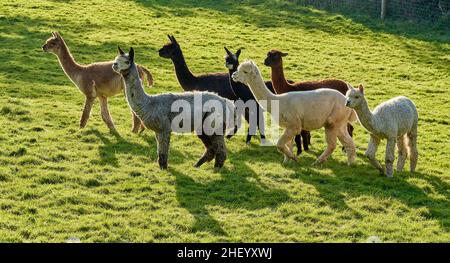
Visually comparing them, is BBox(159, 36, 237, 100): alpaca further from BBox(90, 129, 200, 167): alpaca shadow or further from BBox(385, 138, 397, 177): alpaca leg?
BBox(385, 138, 397, 177): alpaca leg

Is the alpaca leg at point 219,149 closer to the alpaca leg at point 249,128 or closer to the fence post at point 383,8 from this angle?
the alpaca leg at point 249,128

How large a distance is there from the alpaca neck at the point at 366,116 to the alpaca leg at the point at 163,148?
9.14ft

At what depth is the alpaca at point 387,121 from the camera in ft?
34.6

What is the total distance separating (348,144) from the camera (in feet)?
38.2

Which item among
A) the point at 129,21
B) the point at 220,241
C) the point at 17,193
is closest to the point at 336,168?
the point at 220,241

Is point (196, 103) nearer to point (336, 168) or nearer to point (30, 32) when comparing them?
point (336, 168)

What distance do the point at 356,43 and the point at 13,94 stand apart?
1131cm

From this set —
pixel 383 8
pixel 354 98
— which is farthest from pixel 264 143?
pixel 383 8

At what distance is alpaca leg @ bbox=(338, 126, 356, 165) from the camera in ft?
37.8

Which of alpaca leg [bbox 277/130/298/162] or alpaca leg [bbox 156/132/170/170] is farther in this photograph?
alpaca leg [bbox 277/130/298/162]

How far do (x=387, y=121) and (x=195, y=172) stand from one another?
9.59ft

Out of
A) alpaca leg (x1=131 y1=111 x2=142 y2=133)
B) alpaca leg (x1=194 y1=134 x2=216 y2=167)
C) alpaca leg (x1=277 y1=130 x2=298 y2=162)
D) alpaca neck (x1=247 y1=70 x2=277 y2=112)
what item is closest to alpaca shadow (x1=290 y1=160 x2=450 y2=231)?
alpaca leg (x1=277 y1=130 x2=298 y2=162)

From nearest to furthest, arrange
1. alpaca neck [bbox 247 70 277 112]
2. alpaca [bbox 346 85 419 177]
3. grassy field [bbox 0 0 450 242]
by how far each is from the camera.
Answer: grassy field [bbox 0 0 450 242] → alpaca [bbox 346 85 419 177] → alpaca neck [bbox 247 70 277 112]

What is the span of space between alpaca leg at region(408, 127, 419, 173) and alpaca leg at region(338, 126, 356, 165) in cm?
87
